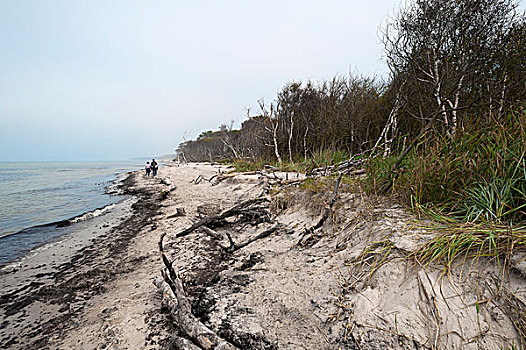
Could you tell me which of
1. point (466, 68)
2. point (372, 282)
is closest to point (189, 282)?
point (372, 282)

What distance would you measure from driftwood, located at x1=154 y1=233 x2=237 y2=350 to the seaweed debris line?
0.5 inches

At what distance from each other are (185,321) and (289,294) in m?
1.02

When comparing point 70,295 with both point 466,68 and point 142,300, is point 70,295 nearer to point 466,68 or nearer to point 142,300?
point 142,300

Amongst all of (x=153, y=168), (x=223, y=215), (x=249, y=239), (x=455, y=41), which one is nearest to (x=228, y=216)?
(x=223, y=215)

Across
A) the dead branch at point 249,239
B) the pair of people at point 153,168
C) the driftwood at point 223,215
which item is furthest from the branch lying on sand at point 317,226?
the pair of people at point 153,168

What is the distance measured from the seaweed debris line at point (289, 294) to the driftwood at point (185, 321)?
1cm

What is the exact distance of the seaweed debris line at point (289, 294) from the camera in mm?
1341

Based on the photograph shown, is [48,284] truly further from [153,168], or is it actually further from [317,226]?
[153,168]

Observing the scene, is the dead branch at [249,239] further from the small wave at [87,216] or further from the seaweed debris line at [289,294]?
the small wave at [87,216]

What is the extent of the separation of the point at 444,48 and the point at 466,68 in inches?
43.8

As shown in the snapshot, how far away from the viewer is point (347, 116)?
1055 cm

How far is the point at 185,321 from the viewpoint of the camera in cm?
189

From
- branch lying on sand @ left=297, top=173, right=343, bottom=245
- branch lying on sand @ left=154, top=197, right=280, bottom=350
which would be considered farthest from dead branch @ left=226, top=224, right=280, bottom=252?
branch lying on sand @ left=297, top=173, right=343, bottom=245

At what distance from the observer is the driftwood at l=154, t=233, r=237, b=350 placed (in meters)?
1.63
